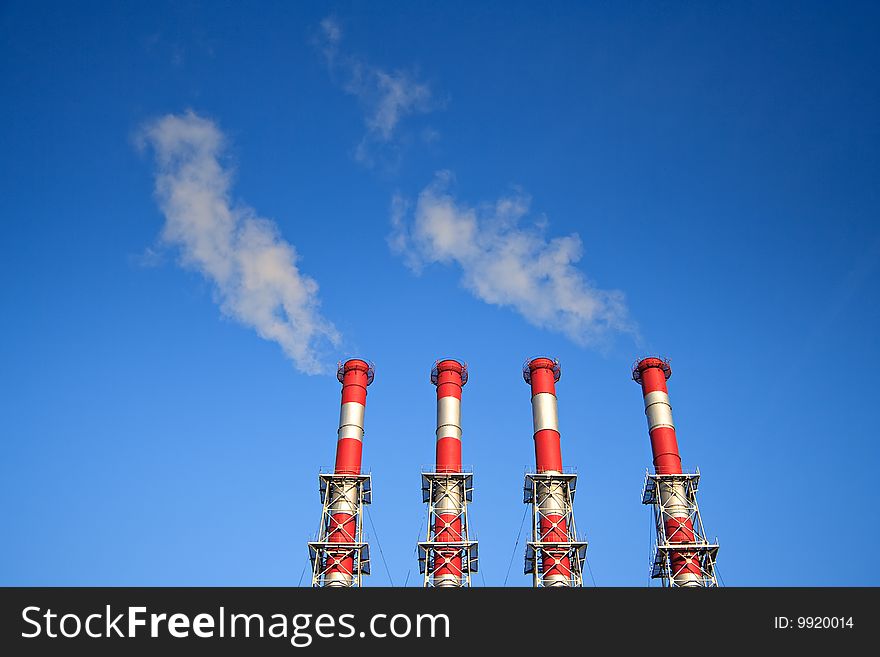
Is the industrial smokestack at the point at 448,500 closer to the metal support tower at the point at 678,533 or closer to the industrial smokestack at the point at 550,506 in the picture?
the industrial smokestack at the point at 550,506

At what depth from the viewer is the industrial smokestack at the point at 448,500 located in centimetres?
4341

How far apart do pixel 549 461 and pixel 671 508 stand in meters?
9.03

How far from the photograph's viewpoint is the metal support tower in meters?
43.2

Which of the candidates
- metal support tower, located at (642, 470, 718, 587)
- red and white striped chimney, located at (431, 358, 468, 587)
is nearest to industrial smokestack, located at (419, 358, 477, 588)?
red and white striped chimney, located at (431, 358, 468, 587)

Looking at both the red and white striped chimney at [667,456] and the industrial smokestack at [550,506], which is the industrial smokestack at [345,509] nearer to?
the industrial smokestack at [550,506]

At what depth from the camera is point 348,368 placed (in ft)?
173

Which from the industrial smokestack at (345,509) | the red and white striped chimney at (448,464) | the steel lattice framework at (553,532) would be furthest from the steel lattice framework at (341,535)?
the steel lattice framework at (553,532)

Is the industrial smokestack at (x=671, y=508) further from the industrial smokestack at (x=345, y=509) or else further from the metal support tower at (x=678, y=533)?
the industrial smokestack at (x=345, y=509)

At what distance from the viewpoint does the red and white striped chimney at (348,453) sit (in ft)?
144

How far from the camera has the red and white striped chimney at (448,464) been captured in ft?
142

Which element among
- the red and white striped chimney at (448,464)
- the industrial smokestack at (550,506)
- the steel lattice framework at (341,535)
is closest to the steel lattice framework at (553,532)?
the industrial smokestack at (550,506)

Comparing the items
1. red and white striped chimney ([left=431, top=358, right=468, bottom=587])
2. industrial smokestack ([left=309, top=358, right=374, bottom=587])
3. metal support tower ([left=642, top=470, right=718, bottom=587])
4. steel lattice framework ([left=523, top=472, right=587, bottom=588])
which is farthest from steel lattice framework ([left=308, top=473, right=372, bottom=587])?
metal support tower ([left=642, top=470, right=718, bottom=587])

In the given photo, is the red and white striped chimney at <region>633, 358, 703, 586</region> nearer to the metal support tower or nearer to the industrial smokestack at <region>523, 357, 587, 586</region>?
the metal support tower

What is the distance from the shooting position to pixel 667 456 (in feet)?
154
